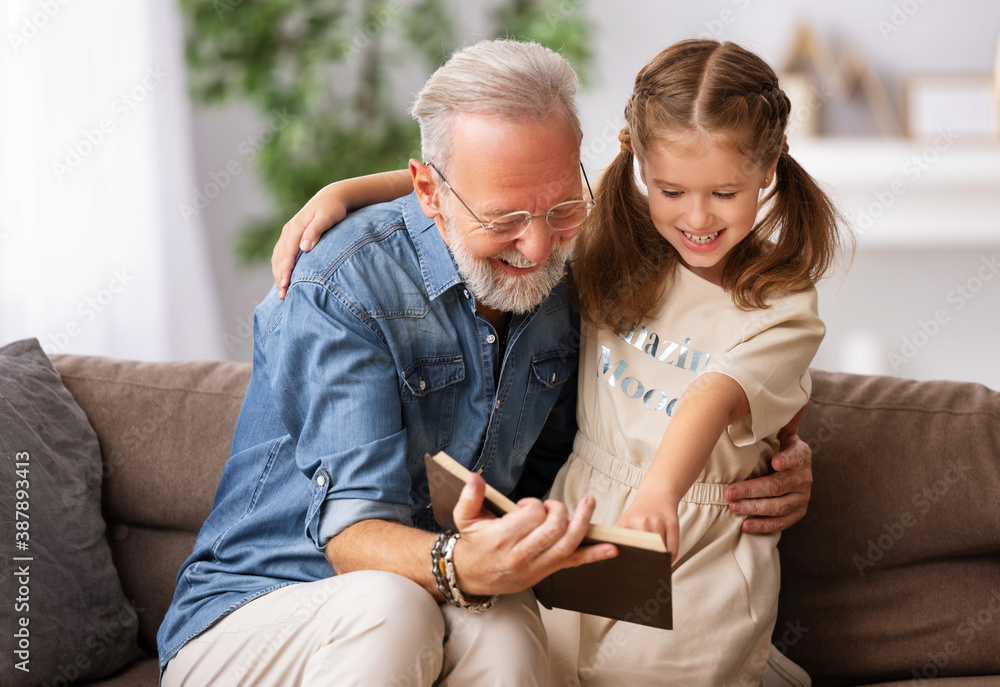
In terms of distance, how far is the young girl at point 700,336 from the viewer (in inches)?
52.6

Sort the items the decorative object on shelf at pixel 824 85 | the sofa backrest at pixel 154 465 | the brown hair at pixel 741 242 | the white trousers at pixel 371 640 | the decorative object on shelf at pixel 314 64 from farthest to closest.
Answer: the decorative object on shelf at pixel 824 85
the decorative object on shelf at pixel 314 64
the sofa backrest at pixel 154 465
the brown hair at pixel 741 242
the white trousers at pixel 371 640

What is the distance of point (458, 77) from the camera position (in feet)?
4.34

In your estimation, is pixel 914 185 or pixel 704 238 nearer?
pixel 704 238

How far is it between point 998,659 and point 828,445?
0.44 metres

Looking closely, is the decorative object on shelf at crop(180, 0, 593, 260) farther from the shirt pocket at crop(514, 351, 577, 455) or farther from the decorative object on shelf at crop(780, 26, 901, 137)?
the shirt pocket at crop(514, 351, 577, 455)

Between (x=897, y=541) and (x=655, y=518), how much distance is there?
0.66 meters

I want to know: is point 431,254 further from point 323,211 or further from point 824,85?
point 824,85

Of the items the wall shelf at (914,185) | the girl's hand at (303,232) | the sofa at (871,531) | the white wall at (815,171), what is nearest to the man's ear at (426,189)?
the girl's hand at (303,232)

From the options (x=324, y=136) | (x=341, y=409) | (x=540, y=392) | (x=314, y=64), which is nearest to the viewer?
(x=341, y=409)

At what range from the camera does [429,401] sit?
4.61ft

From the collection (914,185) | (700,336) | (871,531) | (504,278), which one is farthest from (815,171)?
(504,278)

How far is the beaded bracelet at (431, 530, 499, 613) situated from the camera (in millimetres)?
1150

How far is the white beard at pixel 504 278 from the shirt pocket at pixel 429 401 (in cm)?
11

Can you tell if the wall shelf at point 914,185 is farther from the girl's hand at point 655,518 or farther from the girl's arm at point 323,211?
the girl's hand at point 655,518
